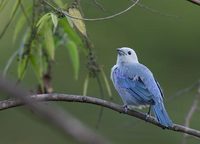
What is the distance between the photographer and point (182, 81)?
808 centimetres

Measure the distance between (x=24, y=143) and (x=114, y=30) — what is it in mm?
1950

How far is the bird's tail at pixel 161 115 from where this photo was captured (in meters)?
2.83

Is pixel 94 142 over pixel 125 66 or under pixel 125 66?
under

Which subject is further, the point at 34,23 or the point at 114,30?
the point at 114,30

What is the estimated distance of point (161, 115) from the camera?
10.2 feet

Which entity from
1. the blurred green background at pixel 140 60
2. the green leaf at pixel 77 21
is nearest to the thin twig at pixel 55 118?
the green leaf at pixel 77 21

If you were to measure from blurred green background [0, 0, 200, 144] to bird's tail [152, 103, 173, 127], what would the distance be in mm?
3132

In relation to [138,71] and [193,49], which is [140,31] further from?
[138,71]

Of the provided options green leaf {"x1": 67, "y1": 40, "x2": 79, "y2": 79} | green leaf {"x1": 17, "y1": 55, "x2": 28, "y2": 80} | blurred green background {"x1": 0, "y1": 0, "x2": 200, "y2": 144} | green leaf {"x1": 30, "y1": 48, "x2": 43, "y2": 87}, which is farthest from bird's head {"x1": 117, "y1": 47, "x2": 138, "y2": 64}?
blurred green background {"x1": 0, "y1": 0, "x2": 200, "y2": 144}

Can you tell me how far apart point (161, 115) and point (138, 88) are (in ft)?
1.66

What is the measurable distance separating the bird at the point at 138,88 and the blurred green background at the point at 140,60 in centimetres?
262

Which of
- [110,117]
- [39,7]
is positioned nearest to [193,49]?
[110,117]

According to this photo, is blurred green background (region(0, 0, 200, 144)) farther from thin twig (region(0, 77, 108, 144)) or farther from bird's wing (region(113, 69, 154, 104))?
→ thin twig (region(0, 77, 108, 144))

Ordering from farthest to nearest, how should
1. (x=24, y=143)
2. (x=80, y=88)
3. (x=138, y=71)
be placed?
(x=80, y=88) → (x=24, y=143) → (x=138, y=71)
